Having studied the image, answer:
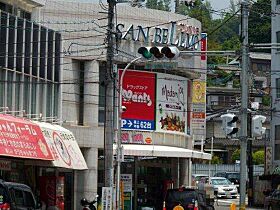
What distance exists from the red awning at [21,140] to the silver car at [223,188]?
36.0 meters

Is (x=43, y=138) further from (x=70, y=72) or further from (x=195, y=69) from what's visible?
(x=195, y=69)

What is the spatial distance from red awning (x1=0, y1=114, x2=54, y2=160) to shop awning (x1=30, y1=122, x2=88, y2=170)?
0.75 metres

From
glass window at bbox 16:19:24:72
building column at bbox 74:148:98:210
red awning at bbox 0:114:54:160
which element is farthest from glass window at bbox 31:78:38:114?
building column at bbox 74:148:98:210

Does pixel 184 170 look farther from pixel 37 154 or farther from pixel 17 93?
pixel 37 154

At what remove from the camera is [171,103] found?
60062 mm

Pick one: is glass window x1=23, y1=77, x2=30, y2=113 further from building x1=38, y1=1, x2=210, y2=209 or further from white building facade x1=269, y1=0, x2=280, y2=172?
white building facade x1=269, y1=0, x2=280, y2=172

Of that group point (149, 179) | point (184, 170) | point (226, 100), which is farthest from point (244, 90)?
point (226, 100)

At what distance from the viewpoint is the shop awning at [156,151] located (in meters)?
55.0

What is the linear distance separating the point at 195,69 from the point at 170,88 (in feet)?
7.68

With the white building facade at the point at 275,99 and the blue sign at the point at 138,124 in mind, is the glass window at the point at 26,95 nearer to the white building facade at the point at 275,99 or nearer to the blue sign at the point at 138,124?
the blue sign at the point at 138,124

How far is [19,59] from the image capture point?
43812mm

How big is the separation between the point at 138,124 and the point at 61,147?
44.6 ft

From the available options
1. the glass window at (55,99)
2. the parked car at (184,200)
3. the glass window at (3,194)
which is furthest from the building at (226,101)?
the glass window at (3,194)

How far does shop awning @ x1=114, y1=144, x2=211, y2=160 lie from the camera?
55.0 m
